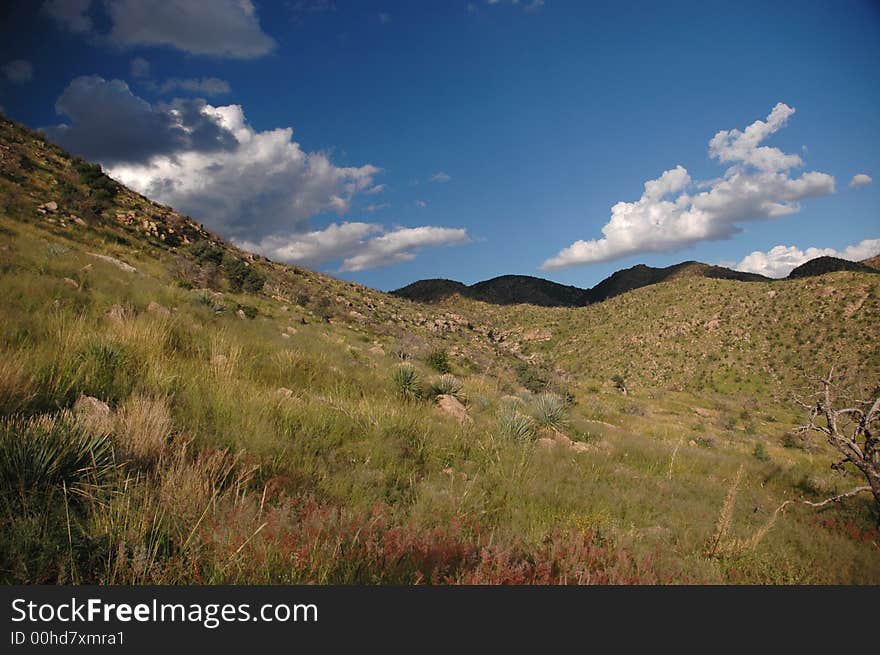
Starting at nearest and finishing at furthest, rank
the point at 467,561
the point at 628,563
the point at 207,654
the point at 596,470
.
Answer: the point at 207,654 → the point at 467,561 → the point at 628,563 → the point at 596,470

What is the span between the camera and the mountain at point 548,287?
330ft

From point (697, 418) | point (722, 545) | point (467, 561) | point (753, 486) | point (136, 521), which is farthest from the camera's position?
point (697, 418)

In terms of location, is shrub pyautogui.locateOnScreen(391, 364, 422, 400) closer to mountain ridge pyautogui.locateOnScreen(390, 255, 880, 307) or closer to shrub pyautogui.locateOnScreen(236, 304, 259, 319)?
shrub pyautogui.locateOnScreen(236, 304, 259, 319)

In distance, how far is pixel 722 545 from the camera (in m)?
4.18

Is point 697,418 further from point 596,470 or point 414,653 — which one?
point 414,653

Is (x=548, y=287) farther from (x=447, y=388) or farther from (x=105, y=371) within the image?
(x=105, y=371)

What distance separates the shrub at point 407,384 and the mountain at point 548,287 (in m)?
88.3

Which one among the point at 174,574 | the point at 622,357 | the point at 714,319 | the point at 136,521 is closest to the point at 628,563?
the point at 174,574

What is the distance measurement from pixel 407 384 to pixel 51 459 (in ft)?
19.8

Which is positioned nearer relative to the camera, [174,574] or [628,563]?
[174,574]

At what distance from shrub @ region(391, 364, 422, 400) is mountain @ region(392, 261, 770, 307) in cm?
8828

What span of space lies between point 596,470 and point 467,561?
161 inches

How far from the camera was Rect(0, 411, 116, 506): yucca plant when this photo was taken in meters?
2.13

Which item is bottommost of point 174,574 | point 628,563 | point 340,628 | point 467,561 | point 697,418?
point 697,418
